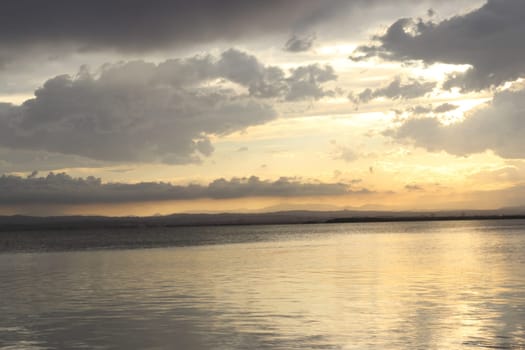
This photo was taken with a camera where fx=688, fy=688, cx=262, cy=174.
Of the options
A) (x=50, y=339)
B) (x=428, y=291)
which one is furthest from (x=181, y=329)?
(x=428, y=291)

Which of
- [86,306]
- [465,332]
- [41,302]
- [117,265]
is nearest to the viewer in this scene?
[465,332]

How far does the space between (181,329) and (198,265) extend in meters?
33.0

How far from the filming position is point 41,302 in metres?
33.4

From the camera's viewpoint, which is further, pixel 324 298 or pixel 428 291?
pixel 428 291

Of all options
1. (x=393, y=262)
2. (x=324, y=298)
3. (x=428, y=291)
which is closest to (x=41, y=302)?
(x=324, y=298)

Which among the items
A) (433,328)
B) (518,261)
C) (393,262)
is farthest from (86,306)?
(518,261)

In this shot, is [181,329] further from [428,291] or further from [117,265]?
[117,265]

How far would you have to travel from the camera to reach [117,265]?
196 ft

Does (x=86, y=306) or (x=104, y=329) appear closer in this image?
(x=104, y=329)

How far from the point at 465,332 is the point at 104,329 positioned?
12566mm

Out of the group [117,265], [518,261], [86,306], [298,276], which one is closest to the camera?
[86,306]

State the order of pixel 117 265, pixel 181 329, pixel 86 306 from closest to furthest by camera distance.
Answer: pixel 181 329 < pixel 86 306 < pixel 117 265

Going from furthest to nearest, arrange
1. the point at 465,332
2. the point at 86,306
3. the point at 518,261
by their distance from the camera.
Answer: the point at 518,261 → the point at 86,306 → the point at 465,332

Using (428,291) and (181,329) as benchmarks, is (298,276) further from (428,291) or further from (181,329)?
(181,329)
